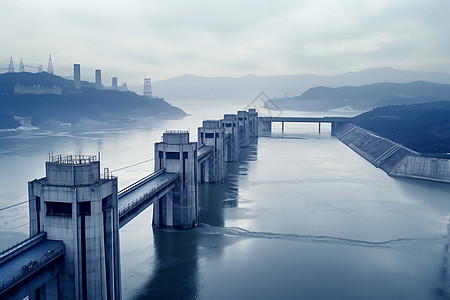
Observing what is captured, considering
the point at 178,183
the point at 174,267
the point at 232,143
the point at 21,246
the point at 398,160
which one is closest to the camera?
the point at 21,246

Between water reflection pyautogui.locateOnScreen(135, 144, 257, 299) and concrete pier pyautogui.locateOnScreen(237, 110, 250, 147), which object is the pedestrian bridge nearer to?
water reflection pyautogui.locateOnScreen(135, 144, 257, 299)

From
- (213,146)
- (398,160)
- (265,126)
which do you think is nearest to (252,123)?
(265,126)

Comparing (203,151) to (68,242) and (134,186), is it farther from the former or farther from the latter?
(68,242)

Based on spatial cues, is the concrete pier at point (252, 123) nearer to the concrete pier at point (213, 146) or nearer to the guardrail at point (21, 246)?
the concrete pier at point (213, 146)

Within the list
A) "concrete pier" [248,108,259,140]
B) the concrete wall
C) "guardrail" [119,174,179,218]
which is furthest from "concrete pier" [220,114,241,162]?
"guardrail" [119,174,179,218]

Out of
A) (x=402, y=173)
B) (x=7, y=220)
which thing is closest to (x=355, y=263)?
(x=7, y=220)
